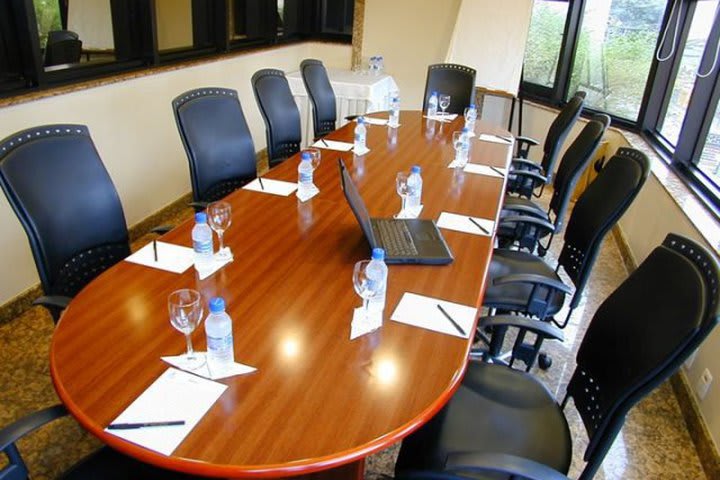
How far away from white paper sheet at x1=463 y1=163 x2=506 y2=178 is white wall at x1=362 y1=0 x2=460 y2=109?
130 inches

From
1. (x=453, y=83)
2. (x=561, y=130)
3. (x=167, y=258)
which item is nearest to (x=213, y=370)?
(x=167, y=258)

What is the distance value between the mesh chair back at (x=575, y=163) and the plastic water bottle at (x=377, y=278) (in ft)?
5.07

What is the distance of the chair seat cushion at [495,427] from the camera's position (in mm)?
1385

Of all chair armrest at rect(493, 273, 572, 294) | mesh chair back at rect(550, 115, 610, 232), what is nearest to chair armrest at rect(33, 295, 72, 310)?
chair armrest at rect(493, 273, 572, 294)

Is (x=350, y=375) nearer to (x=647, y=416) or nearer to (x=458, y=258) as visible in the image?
(x=458, y=258)

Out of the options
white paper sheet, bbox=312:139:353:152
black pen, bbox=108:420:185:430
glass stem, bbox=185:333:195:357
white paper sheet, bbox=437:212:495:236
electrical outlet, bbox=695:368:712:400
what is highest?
white paper sheet, bbox=312:139:353:152

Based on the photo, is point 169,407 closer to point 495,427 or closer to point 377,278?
point 377,278

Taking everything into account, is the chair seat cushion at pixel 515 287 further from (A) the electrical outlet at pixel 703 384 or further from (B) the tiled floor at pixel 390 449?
(A) the electrical outlet at pixel 703 384

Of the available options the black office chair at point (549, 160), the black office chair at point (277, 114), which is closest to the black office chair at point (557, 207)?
the black office chair at point (549, 160)

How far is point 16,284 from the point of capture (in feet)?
8.66

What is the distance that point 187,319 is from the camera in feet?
4.05

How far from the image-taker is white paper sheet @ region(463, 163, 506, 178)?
2.75 meters

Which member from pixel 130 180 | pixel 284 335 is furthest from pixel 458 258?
pixel 130 180

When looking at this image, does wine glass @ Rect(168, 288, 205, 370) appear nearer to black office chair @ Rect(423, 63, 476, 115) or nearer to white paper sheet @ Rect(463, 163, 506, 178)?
white paper sheet @ Rect(463, 163, 506, 178)
